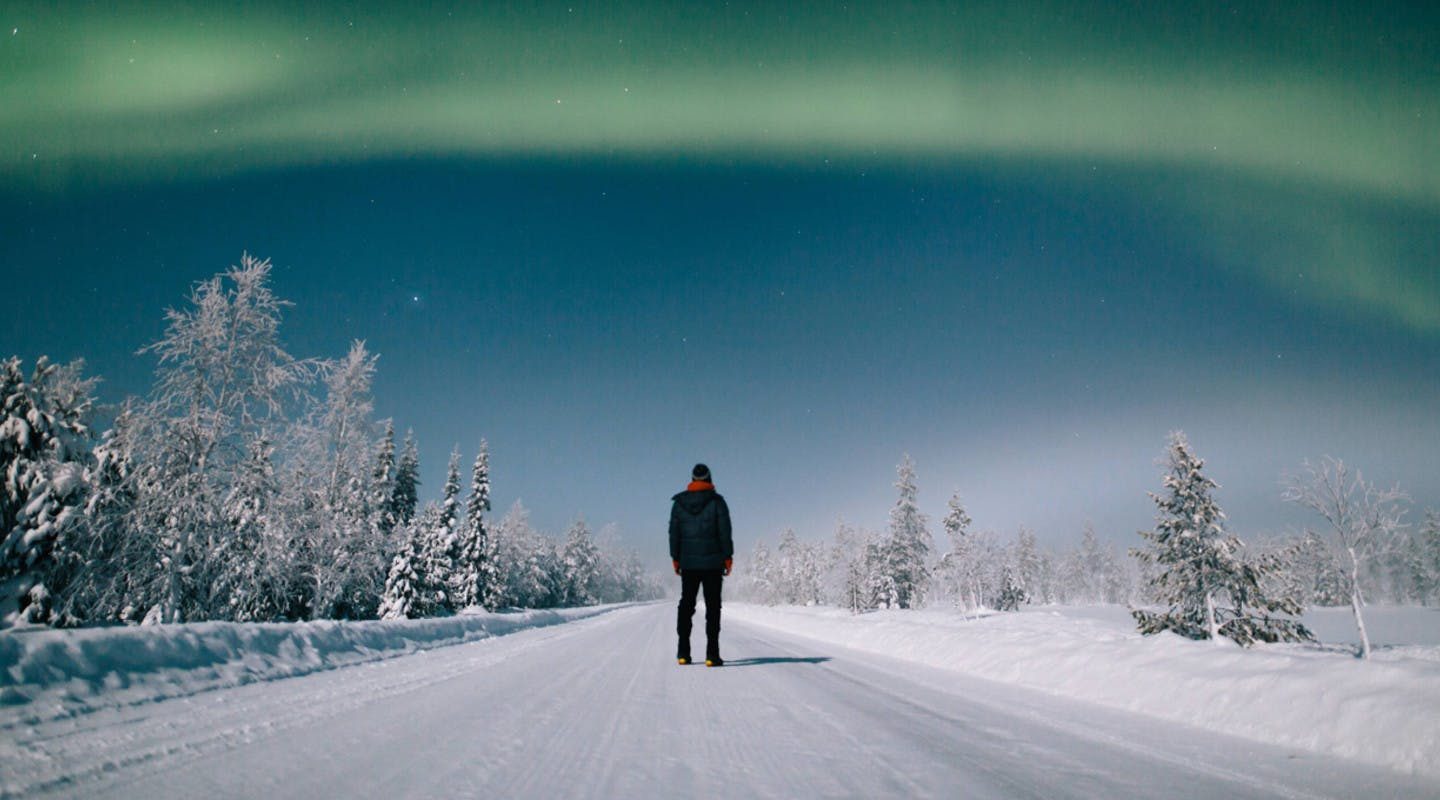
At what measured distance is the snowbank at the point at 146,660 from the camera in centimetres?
394

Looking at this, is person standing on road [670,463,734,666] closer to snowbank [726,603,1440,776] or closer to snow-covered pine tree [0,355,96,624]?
snowbank [726,603,1440,776]

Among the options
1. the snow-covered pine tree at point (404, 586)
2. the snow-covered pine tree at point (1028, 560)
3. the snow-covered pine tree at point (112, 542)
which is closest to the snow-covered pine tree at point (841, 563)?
the snow-covered pine tree at point (1028, 560)

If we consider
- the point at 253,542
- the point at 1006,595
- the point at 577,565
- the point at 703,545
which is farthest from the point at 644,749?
the point at 577,565

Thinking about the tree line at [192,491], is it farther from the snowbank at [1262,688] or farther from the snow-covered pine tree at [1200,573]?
the snow-covered pine tree at [1200,573]

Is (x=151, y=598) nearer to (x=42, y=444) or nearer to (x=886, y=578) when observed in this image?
(x=42, y=444)

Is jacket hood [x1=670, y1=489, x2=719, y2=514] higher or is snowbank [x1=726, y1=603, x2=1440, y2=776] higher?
jacket hood [x1=670, y1=489, x2=719, y2=514]

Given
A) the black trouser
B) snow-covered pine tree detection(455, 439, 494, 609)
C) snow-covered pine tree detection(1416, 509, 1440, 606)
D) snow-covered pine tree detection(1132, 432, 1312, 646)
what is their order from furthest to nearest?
snow-covered pine tree detection(1416, 509, 1440, 606) → snow-covered pine tree detection(455, 439, 494, 609) → snow-covered pine tree detection(1132, 432, 1312, 646) → the black trouser

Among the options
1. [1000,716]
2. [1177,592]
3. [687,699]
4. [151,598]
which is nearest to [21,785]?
[687,699]

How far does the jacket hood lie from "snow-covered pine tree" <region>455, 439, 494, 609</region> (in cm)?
4794

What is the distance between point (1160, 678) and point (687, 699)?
3.75 m

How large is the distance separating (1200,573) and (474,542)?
50.0 m

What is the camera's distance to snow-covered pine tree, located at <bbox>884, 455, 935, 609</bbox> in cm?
6306

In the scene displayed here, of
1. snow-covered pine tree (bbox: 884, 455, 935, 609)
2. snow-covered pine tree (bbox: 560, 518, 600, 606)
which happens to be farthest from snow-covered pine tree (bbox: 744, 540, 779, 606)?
snow-covered pine tree (bbox: 884, 455, 935, 609)

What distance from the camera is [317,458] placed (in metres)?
18.9
